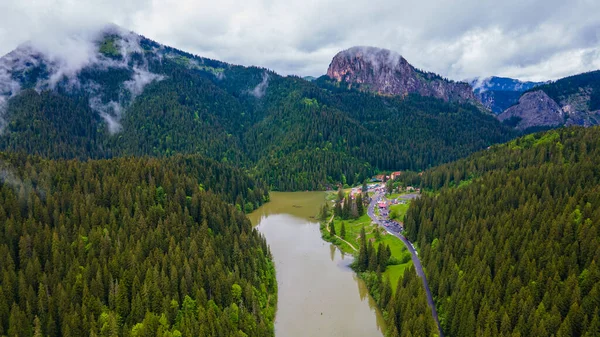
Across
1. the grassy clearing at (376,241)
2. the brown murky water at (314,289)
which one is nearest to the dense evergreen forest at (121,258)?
the brown murky water at (314,289)

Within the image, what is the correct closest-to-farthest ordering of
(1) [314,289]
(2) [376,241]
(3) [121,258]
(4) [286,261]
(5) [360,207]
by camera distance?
(3) [121,258]
(1) [314,289]
(4) [286,261]
(2) [376,241]
(5) [360,207]

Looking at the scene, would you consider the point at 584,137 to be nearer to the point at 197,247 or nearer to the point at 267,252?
the point at 267,252

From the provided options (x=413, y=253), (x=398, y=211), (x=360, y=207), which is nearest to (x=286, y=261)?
(x=413, y=253)

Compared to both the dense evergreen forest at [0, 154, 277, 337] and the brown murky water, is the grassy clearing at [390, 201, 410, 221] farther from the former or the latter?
the dense evergreen forest at [0, 154, 277, 337]

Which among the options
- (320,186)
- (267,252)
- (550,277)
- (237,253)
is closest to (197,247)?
(237,253)

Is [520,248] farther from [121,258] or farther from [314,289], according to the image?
[121,258]

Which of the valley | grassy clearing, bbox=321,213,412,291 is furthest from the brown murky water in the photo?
grassy clearing, bbox=321,213,412,291
